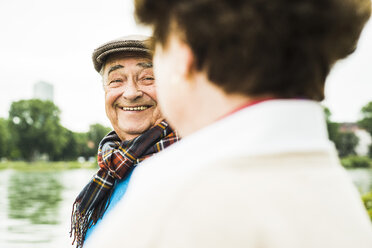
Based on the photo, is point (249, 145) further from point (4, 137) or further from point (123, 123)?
point (4, 137)

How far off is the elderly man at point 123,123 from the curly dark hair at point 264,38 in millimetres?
1653

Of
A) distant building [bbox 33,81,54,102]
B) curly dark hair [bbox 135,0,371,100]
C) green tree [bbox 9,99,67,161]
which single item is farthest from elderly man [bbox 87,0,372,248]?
distant building [bbox 33,81,54,102]

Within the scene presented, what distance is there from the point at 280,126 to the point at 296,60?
0.50ft

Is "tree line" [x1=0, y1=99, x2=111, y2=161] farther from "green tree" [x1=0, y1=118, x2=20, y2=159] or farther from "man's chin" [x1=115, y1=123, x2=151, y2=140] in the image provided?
"man's chin" [x1=115, y1=123, x2=151, y2=140]

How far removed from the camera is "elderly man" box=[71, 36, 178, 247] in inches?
103

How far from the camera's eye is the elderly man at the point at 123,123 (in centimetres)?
261

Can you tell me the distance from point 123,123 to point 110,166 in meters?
0.29

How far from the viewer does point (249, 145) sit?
2.85 ft

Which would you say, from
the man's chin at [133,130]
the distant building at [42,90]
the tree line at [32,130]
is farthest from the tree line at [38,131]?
the distant building at [42,90]

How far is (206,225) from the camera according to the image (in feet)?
2.74

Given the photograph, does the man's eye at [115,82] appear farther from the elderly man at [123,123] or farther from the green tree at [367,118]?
the green tree at [367,118]

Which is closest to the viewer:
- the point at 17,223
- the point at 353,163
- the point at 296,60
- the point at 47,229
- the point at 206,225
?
the point at 206,225

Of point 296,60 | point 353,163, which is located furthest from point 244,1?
point 353,163

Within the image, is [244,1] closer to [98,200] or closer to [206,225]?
[206,225]
